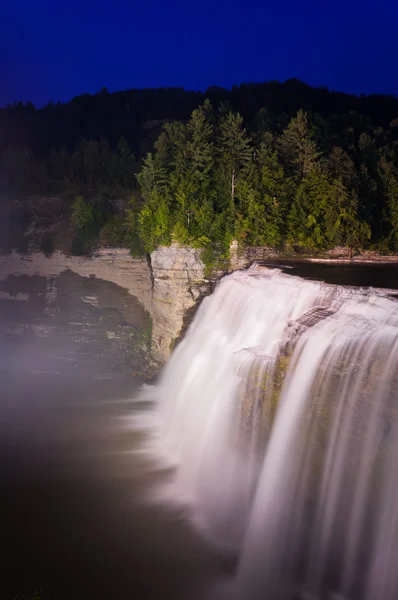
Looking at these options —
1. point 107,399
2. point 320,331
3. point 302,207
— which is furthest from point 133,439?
point 302,207

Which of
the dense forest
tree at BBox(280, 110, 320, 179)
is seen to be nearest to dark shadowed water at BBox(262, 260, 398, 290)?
the dense forest

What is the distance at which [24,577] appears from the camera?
970 cm

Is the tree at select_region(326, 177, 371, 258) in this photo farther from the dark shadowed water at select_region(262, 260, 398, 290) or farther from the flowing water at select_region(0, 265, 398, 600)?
the flowing water at select_region(0, 265, 398, 600)

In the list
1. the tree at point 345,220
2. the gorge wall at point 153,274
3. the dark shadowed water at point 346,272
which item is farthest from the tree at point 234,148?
the dark shadowed water at point 346,272

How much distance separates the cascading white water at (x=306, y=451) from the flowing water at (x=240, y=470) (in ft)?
0.10

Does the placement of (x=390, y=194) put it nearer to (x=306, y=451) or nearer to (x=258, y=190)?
(x=258, y=190)

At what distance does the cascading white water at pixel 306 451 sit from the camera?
8.17 m

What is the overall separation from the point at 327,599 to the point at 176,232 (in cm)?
1607

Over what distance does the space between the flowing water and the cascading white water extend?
31 mm

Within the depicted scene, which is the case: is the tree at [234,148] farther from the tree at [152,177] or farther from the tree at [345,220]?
the tree at [345,220]

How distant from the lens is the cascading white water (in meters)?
8.17

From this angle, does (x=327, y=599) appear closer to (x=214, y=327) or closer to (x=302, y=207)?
(x=214, y=327)

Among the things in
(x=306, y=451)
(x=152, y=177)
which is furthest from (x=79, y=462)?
(x=152, y=177)

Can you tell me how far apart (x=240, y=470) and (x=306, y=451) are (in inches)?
105
